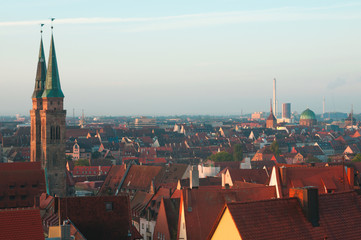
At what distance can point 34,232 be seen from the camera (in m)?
41.4

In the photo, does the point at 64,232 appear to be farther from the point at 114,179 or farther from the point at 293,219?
the point at 114,179

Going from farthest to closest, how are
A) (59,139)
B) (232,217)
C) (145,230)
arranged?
(59,139) → (145,230) → (232,217)

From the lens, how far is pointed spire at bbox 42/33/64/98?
396 feet

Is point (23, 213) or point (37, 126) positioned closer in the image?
point (23, 213)

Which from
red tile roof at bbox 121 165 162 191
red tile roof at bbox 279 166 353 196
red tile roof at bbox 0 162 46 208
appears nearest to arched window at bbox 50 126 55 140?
red tile roof at bbox 121 165 162 191

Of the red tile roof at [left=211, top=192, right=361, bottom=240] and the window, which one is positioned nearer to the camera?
the red tile roof at [left=211, top=192, right=361, bottom=240]

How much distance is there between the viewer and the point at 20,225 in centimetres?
4156

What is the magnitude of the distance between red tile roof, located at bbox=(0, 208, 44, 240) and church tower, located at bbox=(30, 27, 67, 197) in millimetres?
70169

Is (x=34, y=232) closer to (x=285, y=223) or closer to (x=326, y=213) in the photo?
(x=285, y=223)

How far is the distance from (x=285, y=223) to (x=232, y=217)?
352 centimetres

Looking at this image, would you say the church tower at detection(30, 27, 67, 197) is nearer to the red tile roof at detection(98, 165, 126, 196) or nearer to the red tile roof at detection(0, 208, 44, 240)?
the red tile roof at detection(98, 165, 126, 196)

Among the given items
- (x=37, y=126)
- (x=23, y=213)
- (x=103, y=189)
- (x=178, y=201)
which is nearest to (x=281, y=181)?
(x=178, y=201)

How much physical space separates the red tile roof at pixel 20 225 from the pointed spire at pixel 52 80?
79.6 meters

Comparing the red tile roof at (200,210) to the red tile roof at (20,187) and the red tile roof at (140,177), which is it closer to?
the red tile roof at (20,187)
